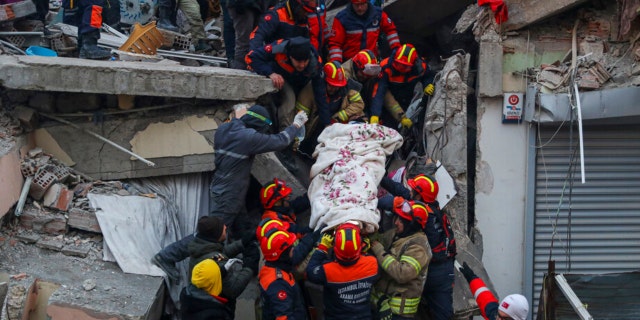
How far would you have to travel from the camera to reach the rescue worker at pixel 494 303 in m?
6.54

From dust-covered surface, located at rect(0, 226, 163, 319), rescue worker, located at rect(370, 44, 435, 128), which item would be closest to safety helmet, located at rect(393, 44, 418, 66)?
rescue worker, located at rect(370, 44, 435, 128)

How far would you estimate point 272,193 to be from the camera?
315 inches

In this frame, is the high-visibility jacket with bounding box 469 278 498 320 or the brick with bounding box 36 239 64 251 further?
the brick with bounding box 36 239 64 251

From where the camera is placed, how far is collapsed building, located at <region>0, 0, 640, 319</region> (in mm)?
7855

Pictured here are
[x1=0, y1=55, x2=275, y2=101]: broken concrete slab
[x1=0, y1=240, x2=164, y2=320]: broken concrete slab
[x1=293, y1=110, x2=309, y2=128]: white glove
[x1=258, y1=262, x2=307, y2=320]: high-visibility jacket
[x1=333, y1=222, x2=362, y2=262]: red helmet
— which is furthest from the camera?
[x1=293, y1=110, x2=309, y2=128]: white glove

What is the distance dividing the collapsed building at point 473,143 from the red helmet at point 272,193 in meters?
0.36

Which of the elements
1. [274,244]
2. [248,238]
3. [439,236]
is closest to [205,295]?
[274,244]

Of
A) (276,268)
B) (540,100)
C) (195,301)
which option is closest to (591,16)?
(540,100)

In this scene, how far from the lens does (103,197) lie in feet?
26.0

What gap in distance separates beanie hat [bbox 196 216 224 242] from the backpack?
185 centimetres

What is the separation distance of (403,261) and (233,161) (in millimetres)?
1821

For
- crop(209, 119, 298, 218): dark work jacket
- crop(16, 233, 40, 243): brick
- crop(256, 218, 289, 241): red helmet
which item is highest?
crop(209, 119, 298, 218): dark work jacket

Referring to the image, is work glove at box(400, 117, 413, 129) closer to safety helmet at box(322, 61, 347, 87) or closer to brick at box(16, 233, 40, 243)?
safety helmet at box(322, 61, 347, 87)

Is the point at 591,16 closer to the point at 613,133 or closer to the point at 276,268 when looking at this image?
the point at 613,133
